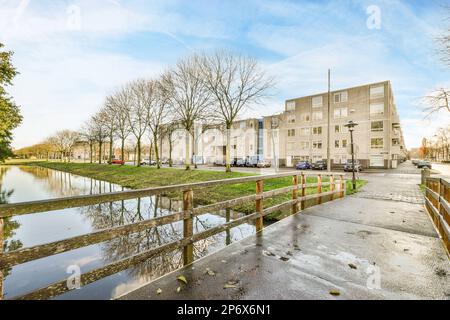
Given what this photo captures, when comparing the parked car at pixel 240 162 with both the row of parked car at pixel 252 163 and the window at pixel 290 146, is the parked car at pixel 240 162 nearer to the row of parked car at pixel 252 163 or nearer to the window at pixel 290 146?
the row of parked car at pixel 252 163

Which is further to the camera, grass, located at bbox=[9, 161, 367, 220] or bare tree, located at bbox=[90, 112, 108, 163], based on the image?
bare tree, located at bbox=[90, 112, 108, 163]

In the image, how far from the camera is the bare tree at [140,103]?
31953 mm

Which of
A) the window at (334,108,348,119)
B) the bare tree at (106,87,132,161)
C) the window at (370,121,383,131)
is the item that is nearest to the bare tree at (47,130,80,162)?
the bare tree at (106,87,132,161)

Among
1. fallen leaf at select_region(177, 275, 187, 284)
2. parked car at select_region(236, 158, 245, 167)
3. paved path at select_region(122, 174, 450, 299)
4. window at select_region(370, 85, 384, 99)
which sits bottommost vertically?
paved path at select_region(122, 174, 450, 299)

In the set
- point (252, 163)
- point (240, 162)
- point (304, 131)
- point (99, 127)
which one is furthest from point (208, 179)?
point (304, 131)

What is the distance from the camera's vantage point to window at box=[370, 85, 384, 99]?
39750mm

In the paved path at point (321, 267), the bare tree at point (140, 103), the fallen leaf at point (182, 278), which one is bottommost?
the paved path at point (321, 267)

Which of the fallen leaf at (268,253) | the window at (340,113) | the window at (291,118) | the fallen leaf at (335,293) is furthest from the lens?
the window at (291,118)

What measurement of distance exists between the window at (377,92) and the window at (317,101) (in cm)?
899

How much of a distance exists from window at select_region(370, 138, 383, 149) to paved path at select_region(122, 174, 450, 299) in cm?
4000

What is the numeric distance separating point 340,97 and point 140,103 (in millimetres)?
35731

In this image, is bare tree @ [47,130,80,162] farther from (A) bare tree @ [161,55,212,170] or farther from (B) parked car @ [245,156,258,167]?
(A) bare tree @ [161,55,212,170]

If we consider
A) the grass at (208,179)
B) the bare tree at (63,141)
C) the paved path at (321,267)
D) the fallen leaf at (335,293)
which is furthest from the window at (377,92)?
the bare tree at (63,141)

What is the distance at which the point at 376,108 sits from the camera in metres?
40.4
